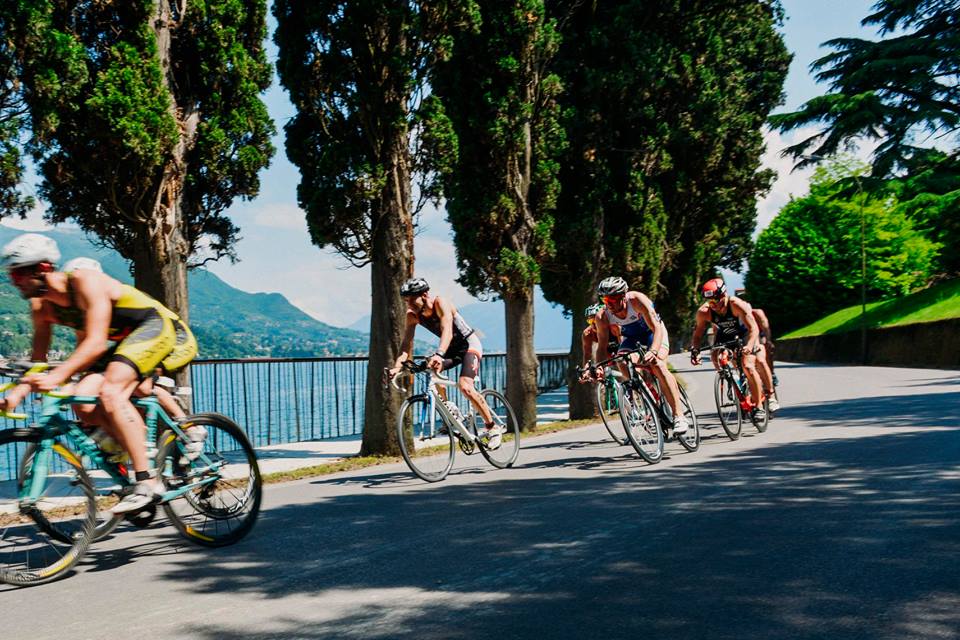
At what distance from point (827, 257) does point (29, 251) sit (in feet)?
199

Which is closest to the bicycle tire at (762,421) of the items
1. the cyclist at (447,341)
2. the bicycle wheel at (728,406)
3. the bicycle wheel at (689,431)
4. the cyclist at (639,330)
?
the bicycle wheel at (728,406)

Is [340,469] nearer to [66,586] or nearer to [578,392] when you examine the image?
[66,586]

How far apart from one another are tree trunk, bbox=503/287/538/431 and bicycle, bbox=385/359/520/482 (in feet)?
25.7

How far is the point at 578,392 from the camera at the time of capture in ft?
64.6

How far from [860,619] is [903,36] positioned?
34241mm

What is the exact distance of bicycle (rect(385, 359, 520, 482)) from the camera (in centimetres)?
920

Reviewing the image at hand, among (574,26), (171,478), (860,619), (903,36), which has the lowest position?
(860,619)

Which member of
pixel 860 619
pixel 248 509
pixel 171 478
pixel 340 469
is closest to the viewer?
pixel 860 619

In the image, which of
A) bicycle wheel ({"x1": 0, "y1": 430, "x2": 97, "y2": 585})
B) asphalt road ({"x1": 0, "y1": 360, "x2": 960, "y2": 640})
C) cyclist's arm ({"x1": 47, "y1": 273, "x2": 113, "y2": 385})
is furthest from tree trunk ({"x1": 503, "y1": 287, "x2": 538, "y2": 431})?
cyclist's arm ({"x1": 47, "y1": 273, "x2": 113, "y2": 385})

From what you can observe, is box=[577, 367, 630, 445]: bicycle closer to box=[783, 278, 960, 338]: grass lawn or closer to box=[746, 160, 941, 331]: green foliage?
box=[783, 278, 960, 338]: grass lawn

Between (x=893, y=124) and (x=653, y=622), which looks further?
(x=893, y=124)

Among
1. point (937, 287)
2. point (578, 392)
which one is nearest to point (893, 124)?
point (937, 287)

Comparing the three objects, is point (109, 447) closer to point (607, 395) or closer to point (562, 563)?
point (562, 563)

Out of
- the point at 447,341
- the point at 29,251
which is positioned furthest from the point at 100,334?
the point at 447,341
